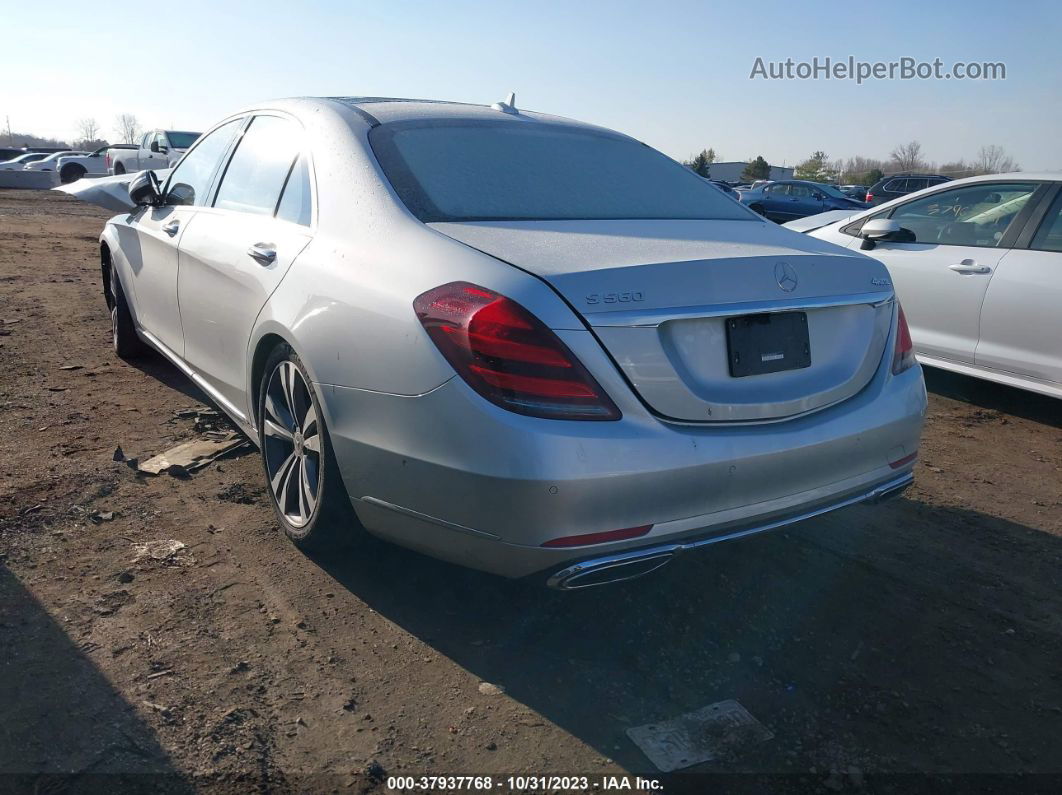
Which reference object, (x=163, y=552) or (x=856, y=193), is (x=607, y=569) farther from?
(x=856, y=193)

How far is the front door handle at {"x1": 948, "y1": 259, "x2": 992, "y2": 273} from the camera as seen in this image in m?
5.33

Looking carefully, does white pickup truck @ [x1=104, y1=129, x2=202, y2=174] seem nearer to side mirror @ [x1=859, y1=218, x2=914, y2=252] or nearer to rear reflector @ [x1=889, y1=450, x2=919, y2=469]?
side mirror @ [x1=859, y1=218, x2=914, y2=252]

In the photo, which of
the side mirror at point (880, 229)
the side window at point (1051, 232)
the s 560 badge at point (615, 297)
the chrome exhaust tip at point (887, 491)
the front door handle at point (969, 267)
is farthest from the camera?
the side mirror at point (880, 229)

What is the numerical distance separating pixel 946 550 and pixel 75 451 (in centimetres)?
382

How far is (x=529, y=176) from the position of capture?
124 inches

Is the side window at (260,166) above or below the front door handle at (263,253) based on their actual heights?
above

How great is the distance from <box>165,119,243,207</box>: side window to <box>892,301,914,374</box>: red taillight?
2974 millimetres

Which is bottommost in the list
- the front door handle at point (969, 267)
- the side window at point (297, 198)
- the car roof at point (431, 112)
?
the front door handle at point (969, 267)

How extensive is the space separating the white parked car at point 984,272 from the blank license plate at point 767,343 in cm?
307

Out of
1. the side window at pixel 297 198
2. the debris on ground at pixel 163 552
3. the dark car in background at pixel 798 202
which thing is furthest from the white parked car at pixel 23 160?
the debris on ground at pixel 163 552

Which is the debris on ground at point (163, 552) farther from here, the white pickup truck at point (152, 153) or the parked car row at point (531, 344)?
the white pickup truck at point (152, 153)

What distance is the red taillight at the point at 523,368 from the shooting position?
89.0 inches

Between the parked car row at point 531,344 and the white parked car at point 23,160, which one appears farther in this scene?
the white parked car at point 23,160

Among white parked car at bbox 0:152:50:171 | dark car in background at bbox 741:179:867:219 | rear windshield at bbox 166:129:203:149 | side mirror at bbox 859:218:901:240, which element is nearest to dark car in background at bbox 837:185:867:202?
dark car in background at bbox 741:179:867:219
